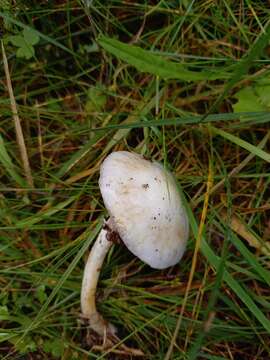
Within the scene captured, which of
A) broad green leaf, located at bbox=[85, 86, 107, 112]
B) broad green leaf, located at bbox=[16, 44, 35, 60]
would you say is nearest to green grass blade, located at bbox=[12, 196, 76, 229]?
broad green leaf, located at bbox=[85, 86, 107, 112]

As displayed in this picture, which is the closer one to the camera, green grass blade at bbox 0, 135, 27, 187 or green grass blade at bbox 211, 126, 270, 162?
green grass blade at bbox 211, 126, 270, 162

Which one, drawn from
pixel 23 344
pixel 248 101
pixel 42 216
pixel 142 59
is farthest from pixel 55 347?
pixel 248 101

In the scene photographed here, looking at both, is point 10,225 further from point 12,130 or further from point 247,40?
point 247,40

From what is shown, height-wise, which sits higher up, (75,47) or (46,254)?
(75,47)

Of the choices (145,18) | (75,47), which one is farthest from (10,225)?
(145,18)

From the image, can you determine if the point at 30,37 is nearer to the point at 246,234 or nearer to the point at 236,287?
the point at 246,234

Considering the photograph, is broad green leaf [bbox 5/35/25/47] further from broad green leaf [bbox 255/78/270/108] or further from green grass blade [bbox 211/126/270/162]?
broad green leaf [bbox 255/78/270/108]
